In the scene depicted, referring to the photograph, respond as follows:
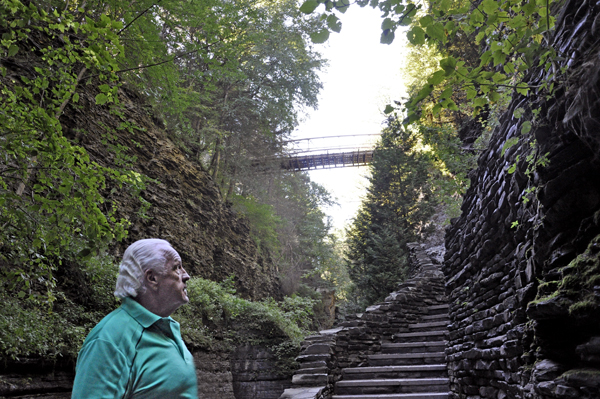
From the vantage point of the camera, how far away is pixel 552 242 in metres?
2.70

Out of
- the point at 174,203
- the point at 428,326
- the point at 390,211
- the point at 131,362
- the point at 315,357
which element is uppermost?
the point at 390,211

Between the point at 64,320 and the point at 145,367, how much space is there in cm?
445

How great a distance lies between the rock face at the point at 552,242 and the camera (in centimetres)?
222

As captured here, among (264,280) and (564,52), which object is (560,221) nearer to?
(564,52)

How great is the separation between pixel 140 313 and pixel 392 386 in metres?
6.80

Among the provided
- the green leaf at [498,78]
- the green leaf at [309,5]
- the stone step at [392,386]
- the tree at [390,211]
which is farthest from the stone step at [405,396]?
the tree at [390,211]

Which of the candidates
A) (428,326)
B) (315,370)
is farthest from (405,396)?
(428,326)

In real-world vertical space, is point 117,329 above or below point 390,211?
below

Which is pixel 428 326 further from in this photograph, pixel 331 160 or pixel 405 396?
pixel 331 160

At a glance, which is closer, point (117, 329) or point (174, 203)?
point (117, 329)

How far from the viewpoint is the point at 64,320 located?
15.5ft

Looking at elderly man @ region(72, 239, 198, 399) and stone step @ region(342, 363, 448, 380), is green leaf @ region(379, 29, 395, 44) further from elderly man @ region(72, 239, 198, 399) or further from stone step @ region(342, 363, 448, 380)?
stone step @ region(342, 363, 448, 380)

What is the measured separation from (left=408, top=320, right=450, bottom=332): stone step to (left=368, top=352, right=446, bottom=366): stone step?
4.49 feet

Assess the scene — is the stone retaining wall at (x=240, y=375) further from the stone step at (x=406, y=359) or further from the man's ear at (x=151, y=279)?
the man's ear at (x=151, y=279)
